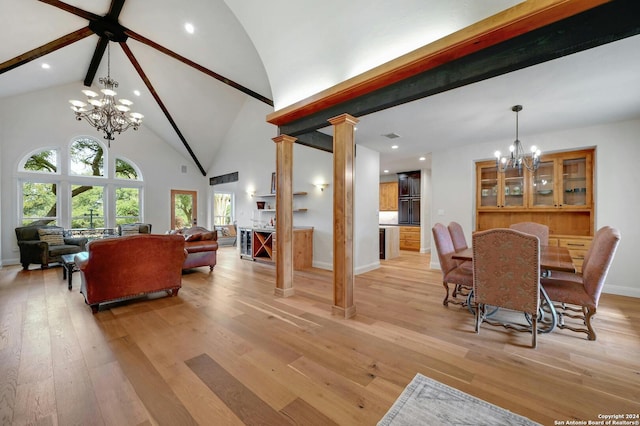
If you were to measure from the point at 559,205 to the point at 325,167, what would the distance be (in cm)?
421

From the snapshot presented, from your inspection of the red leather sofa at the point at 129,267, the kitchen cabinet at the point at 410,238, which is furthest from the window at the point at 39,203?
the kitchen cabinet at the point at 410,238

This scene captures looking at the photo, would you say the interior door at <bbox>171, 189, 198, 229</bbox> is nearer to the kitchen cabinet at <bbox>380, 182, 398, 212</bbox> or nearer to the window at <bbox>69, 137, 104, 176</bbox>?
the window at <bbox>69, 137, 104, 176</bbox>

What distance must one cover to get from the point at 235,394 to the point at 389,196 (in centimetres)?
796

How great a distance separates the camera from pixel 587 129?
3979 millimetres

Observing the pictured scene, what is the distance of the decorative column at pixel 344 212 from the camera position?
2861 millimetres

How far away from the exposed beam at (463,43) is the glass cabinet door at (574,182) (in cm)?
386

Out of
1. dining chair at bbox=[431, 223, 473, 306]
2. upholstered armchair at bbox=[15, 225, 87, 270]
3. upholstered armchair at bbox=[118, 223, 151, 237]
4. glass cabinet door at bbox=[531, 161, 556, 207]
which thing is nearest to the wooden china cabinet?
glass cabinet door at bbox=[531, 161, 556, 207]

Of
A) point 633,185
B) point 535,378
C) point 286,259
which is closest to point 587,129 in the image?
point 633,185

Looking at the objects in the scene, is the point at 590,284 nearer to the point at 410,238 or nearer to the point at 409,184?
the point at 410,238

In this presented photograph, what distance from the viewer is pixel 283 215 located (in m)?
3.64

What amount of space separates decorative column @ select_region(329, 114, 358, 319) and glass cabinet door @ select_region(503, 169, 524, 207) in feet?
12.2

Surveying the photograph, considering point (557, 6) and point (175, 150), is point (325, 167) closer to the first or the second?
point (557, 6)

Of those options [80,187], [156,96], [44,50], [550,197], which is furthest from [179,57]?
[550,197]

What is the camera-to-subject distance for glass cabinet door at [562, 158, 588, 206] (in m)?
4.23
